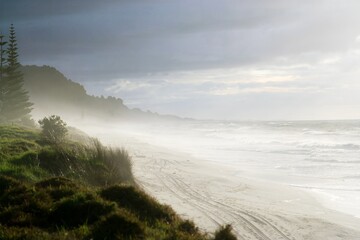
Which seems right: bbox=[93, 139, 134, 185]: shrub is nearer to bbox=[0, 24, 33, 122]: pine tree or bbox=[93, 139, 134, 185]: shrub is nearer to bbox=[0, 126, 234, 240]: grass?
bbox=[0, 126, 234, 240]: grass

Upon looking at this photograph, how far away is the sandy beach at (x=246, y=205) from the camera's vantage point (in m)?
11.7

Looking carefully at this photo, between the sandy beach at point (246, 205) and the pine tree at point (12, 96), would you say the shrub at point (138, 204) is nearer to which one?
the sandy beach at point (246, 205)

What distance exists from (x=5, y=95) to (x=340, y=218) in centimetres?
4276

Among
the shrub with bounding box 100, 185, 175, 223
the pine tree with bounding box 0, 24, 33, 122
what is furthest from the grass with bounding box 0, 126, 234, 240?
the pine tree with bounding box 0, 24, 33, 122

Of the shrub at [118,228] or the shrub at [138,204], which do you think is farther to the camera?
the shrub at [138,204]

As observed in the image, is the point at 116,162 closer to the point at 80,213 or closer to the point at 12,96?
the point at 80,213

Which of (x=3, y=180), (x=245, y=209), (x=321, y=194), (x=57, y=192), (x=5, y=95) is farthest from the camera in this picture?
(x=5, y=95)

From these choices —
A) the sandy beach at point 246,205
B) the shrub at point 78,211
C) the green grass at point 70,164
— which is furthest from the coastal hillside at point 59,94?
the shrub at point 78,211

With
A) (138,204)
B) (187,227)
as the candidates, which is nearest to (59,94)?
(138,204)

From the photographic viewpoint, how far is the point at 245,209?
1376cm

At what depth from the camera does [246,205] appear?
14562 mm

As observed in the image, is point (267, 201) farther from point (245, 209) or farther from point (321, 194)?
point (321, 194)

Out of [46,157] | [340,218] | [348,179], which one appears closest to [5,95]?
[46,157]

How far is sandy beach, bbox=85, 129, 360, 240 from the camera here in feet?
38.3
